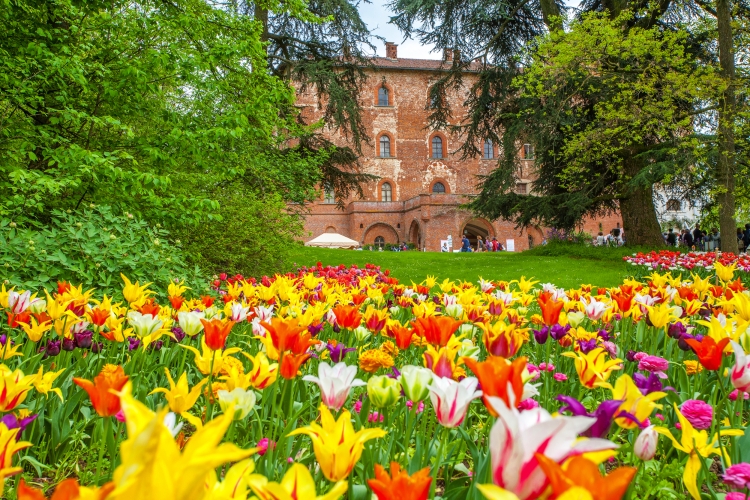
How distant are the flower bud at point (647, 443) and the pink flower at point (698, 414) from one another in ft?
0.86

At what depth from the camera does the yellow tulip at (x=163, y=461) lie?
490 millimetres

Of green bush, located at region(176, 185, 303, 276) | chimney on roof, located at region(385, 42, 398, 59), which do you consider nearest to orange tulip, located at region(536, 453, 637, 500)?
green bush, located at region(176, 185, 303, 276)

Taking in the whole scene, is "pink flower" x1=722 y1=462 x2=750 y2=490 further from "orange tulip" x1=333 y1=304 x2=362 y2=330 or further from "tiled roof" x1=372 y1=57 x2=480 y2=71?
"tiled roof" x1=372 y1=57 x2=480 y2=71

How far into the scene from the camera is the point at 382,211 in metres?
34.0

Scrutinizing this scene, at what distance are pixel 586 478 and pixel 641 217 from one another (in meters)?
15.9

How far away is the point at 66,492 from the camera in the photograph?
0.55 meters

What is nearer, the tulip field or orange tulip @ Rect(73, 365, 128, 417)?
the tulip field

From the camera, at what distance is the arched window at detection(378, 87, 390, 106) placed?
121 feet

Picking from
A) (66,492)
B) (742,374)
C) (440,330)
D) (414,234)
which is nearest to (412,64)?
(414,234)

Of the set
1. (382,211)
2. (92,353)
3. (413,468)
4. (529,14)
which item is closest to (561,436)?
(413,468)

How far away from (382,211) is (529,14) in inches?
744

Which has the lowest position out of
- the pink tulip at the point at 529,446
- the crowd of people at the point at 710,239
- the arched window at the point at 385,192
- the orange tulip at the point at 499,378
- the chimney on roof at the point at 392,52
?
the pink tulip at the point at 529,446

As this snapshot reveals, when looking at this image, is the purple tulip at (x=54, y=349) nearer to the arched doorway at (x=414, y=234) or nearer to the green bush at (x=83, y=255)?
the green bush at (x=83, y=255)

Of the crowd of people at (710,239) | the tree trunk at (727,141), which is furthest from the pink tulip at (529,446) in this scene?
the crowd of people at (710,239)
